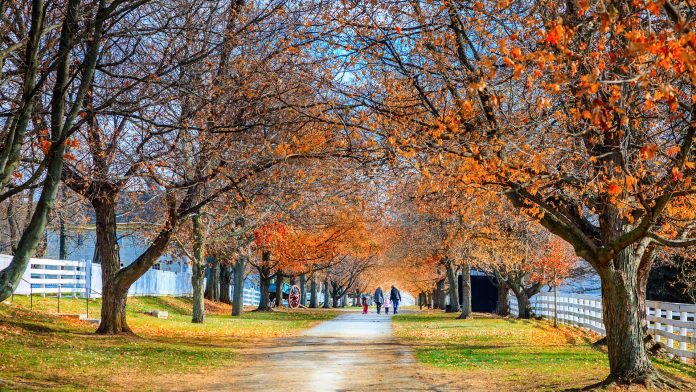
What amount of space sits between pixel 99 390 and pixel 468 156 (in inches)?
231

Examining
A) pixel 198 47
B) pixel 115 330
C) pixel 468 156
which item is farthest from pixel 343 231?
pixel 468 156

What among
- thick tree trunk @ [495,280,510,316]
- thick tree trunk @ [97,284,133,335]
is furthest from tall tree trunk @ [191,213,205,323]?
thick tree trunk @ [495,280,510,316]

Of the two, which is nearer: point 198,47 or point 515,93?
point 515,93

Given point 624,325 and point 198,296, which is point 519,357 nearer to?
point 624,325

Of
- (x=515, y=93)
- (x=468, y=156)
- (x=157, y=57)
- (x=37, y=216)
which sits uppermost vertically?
(x=157, y=57)

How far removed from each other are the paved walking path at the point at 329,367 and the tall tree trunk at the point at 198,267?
7.17 metres

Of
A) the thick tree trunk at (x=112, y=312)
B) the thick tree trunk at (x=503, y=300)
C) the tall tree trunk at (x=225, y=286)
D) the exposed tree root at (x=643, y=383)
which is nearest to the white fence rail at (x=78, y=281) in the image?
the tall tree trunk at (x=225, y=286)

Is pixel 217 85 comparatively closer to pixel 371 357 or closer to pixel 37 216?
pixel 37 216

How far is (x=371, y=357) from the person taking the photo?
15820 millimetres

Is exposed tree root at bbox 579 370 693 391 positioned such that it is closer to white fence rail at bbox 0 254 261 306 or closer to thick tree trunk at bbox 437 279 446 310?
white fence rail at bbox 0 254 261 306

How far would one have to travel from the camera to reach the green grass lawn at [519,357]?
12.6m

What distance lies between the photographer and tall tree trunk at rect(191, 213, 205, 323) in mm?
26609

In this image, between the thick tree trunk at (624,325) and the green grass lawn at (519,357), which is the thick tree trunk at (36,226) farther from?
the thick tree trunk at (624,325)

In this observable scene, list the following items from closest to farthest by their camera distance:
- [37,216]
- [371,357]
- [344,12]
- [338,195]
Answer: [37,216]
[344,12]
[371,357]
[338,195]
